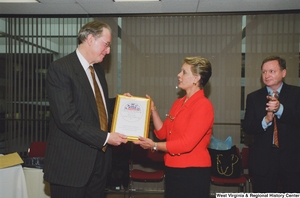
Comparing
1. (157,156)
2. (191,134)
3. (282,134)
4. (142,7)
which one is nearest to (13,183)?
(191,134)

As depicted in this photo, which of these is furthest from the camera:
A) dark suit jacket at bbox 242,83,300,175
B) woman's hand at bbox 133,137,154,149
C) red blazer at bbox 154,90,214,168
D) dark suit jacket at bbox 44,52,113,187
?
dark suit jacket at bbox 242,83,300,175

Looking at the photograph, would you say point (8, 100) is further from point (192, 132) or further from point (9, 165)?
point (192, 132)

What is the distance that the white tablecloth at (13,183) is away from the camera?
9.77ft

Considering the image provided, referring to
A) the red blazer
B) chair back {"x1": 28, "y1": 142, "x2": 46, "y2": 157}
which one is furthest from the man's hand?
chair back {"x1": 28, "y1": 142, "x2": 46, "y2": 157}

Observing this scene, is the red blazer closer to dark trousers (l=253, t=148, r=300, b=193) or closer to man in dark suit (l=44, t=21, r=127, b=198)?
man in dark suit (l=44, t=21, r=127, b=198)

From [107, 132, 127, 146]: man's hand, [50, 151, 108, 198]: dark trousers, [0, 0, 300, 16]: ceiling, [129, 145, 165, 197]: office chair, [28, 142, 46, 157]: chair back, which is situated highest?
[0, 0, 300, 16]: ceiling

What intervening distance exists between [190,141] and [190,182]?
351 millimetres

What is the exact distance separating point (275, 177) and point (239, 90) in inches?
109

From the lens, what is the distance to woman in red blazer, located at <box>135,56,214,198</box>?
7.25 feet

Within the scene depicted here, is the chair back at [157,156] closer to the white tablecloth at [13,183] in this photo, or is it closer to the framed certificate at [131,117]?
the white tablecloth at [13,183]

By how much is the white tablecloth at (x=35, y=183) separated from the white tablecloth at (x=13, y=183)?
142 mm

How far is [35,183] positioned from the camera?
3.31 metres

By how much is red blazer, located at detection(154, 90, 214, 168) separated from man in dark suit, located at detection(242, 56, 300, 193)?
60 cm

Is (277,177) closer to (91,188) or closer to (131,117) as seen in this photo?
(131,117)
